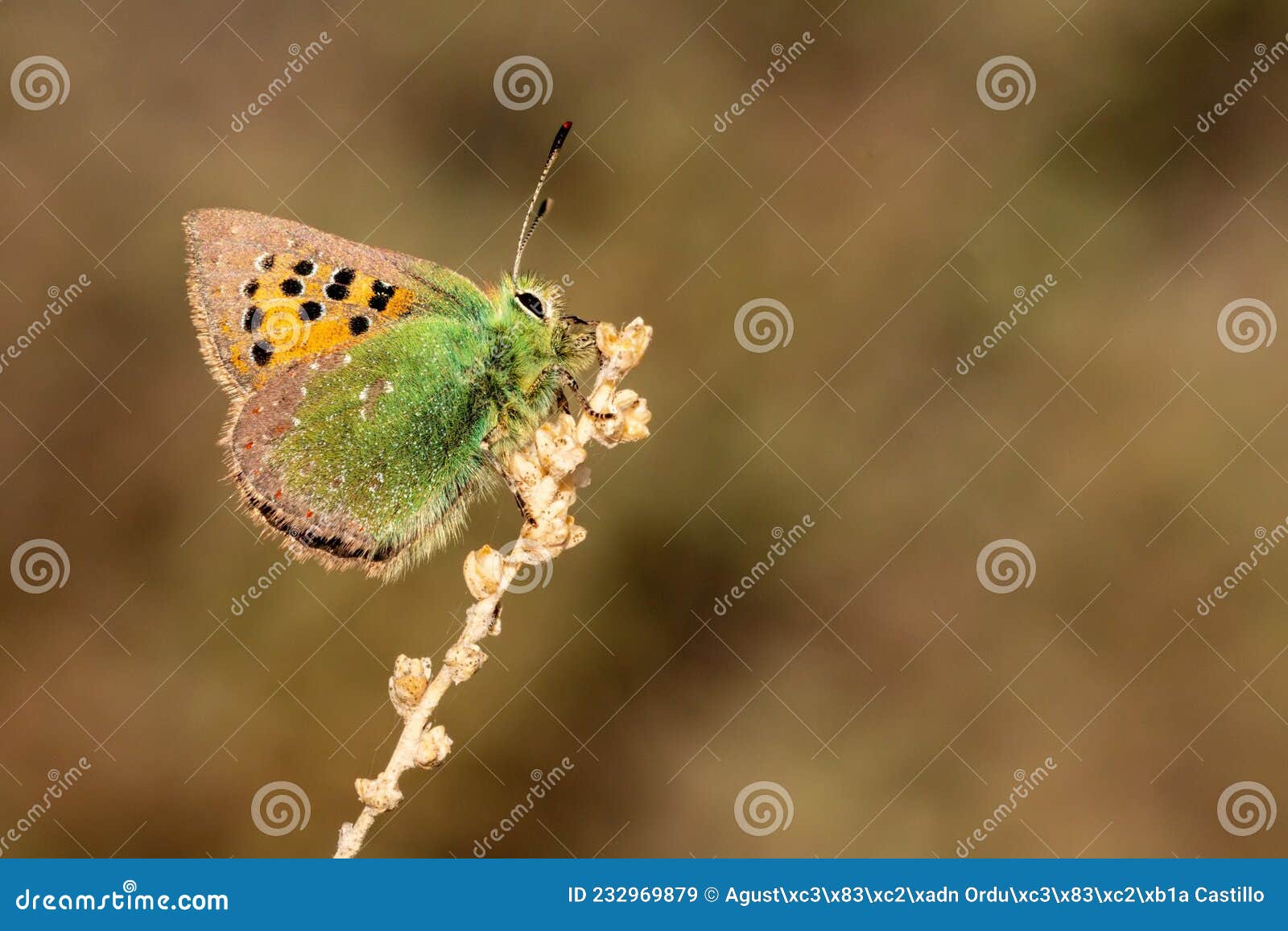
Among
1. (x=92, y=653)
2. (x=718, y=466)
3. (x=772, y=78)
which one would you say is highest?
(x=772, y=78)

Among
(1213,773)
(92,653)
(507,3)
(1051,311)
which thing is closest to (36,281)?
A: (92,653)

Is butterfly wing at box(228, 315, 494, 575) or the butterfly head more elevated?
the butterfly head

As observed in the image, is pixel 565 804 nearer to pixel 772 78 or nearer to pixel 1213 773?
pixel 1213 773

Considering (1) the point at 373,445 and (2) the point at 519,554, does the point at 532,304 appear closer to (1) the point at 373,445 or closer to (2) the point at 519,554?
(1) the point at 373,445

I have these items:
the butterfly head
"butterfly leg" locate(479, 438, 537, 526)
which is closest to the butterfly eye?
the butterfly head

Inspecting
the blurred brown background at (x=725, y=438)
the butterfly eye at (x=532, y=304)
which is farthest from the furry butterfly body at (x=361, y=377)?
the blurred brown background at (x=725, y=438)

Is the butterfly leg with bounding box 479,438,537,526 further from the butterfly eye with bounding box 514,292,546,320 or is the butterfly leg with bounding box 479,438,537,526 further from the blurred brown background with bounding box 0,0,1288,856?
the blurred brown background with bounding box 0,0,1288,856

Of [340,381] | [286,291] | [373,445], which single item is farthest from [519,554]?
[286,291]
